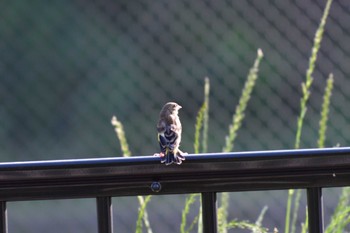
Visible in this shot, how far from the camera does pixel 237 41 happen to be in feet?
11.4

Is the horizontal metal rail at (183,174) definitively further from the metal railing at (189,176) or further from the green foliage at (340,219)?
the green foliage at (340,219)

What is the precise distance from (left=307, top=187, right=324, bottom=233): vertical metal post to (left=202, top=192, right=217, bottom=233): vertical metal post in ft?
0.40

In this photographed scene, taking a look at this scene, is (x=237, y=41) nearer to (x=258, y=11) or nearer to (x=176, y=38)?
(x=176, y=38)

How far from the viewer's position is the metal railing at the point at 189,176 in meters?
1.22

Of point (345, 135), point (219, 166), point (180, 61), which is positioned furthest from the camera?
point (180, 61)

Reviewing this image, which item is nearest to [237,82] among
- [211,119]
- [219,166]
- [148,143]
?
[211,119]

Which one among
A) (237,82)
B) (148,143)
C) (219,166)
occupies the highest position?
(237,82)

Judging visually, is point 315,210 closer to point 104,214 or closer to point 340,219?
point 104,214

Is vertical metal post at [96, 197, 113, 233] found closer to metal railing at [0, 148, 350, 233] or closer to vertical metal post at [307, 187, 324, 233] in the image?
metal railing at [0, 148, 350, 233]

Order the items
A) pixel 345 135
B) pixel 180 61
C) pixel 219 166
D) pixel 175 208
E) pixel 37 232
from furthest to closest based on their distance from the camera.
→ pixel 37 232, pixel 175 208, pixel 180 61, pixel 345 135, pixel 219 166

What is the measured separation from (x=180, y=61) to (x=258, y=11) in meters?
0.50

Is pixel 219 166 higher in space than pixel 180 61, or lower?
lower

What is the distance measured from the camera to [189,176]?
4.04 feet

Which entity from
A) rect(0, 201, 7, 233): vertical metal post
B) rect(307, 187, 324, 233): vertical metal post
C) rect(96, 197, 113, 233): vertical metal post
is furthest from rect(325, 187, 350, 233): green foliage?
rect(0, 201, 7, 233): vertical metal post
